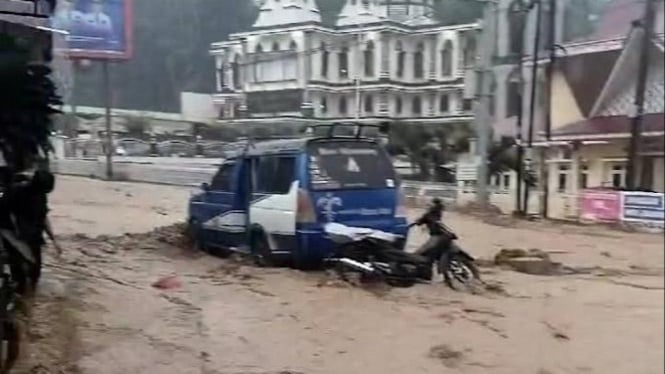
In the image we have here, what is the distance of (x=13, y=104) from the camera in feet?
4.74

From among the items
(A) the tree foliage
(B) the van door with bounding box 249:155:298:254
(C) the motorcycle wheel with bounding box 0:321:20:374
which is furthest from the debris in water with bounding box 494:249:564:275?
(C) the motorcycle wheel with bounding box 0:321:20:374

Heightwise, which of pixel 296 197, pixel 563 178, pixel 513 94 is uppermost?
pixel 513 94

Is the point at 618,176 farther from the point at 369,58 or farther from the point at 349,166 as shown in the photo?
the point at 349,166

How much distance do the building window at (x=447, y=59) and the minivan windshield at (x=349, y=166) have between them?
8.7 inches

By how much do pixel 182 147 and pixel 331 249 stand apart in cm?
63

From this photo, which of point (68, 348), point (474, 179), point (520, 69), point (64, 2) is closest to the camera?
point (520, 69)

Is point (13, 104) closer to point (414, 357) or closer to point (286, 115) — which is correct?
point (286, 115)

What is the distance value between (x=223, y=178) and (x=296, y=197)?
44 cm

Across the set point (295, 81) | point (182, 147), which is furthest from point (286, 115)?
point (182, 147)

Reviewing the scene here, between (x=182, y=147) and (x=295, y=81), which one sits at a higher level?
(x=295, y=81)

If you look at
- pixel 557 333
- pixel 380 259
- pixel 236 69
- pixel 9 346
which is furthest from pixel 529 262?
pixel 9 346

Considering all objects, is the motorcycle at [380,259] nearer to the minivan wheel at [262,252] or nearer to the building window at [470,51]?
the minivan wheel at [262,252]

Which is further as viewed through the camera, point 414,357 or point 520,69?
point 414,357

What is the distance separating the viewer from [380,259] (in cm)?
193
